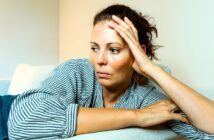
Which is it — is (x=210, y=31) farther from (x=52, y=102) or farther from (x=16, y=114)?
(x=16, y=114)

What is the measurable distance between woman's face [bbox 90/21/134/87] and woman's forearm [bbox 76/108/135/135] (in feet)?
0.57

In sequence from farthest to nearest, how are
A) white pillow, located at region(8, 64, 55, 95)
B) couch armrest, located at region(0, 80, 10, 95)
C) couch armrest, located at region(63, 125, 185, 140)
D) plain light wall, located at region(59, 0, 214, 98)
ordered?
couch armrest, located at region(0, 80, 10, 95) < white pillow, located at region(8, 64, 55, 95) < plain light wall, located at region(59, 0, 214, 98) < couch armrest, located at region(63, 125, 185, 140)

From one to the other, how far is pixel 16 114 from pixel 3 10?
231 cm

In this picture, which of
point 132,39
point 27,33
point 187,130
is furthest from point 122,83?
point 27,33

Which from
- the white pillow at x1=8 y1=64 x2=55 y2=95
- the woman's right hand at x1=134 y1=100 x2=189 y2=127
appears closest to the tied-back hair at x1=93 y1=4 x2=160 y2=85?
the woman's right hand at x1=134 y1=100 x2=189 y2=127

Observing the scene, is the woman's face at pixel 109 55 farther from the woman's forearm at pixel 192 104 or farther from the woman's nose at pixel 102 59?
the woman's forearm at pixel 192 104

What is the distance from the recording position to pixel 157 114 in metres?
0.93

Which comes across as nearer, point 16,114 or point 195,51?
point 16,114

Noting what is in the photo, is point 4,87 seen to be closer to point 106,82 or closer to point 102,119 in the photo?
point 106,82

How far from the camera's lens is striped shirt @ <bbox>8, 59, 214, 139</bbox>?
0.82 m

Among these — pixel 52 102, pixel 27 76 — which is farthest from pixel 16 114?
pixel 27 76

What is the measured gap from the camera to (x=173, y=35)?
148cm

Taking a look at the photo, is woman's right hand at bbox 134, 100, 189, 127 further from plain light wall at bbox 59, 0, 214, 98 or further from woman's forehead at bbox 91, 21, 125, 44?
plain light wall at bbox 59, 0, 214, 98

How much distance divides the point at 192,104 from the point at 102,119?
33 cm
